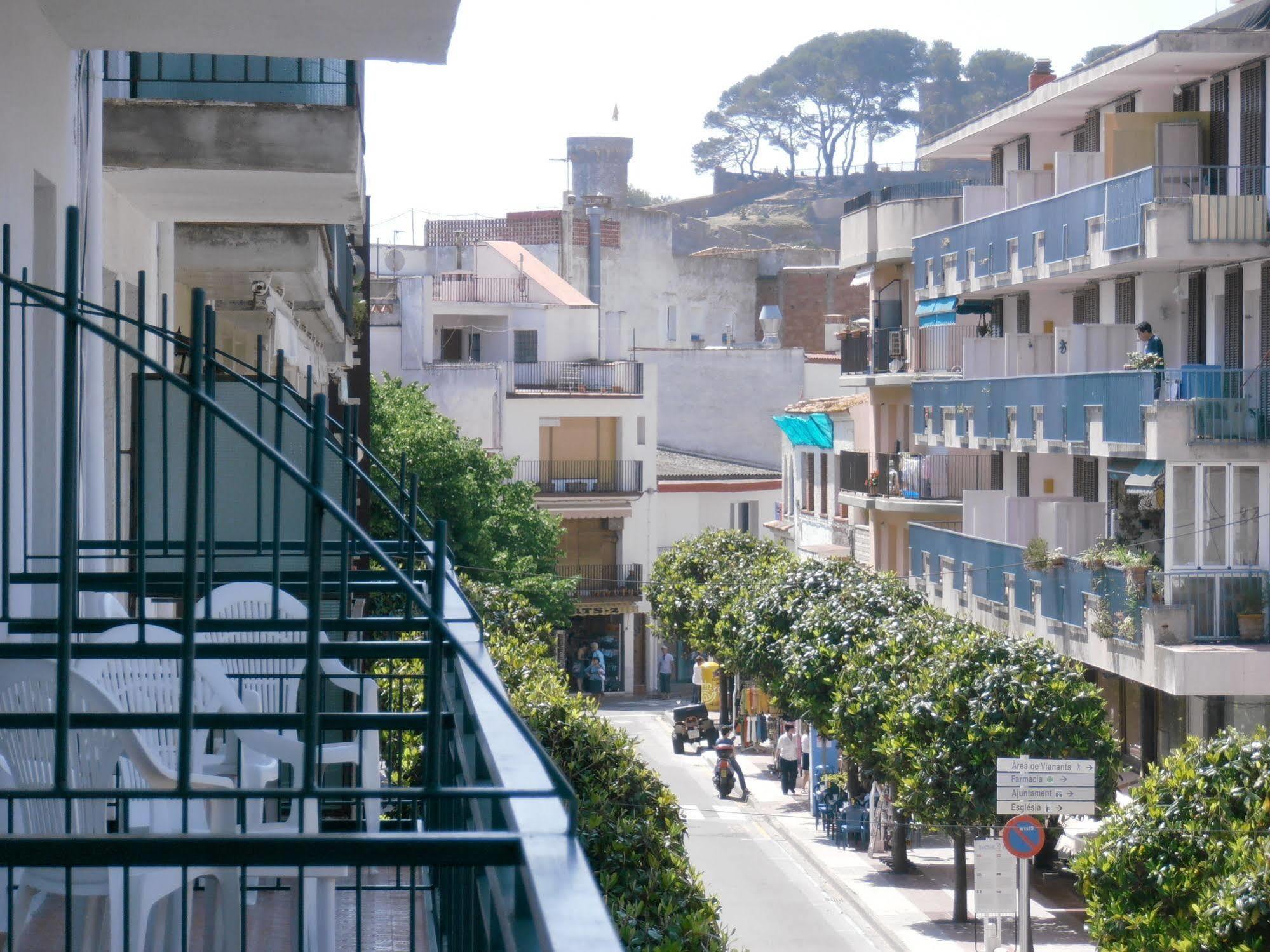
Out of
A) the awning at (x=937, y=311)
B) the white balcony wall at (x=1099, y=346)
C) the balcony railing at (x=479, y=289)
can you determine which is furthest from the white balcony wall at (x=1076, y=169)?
the balcony railing at (x=479, y=289)

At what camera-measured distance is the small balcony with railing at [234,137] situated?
956cm

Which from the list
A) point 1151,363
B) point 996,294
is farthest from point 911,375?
point 1151,363

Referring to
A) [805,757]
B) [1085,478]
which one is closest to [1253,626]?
[1085,478]

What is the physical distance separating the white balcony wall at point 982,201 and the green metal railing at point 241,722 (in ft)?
87.5

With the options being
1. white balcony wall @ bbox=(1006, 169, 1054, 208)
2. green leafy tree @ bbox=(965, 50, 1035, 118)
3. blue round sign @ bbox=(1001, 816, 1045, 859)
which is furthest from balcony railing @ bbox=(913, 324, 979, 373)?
green leafy tree @ bbox=(965, 50, 1035, 118)

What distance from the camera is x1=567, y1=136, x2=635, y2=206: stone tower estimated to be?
276 ft

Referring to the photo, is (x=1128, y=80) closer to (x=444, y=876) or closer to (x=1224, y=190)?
(x=1224, y=190)

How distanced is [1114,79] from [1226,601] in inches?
337

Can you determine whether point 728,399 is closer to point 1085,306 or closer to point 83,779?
point 1085,306

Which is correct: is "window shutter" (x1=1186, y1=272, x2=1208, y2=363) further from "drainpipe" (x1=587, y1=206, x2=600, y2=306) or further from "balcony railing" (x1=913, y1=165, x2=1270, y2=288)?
"drainpipe" (x1=587, y1=206, x2=600, y2=306)

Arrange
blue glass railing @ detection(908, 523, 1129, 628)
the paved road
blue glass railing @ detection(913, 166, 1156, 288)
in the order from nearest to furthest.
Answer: the paved road
blue glass railing @ detection(913, 166, 1156, 288)
blue glass railing @ detection(908, 523, 1129, 628)

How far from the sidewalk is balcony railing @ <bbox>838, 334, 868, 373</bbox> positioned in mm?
12251

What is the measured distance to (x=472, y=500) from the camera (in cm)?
3953

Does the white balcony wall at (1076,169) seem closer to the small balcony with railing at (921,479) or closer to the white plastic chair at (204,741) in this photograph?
the small balcony with railing at (921,479)
